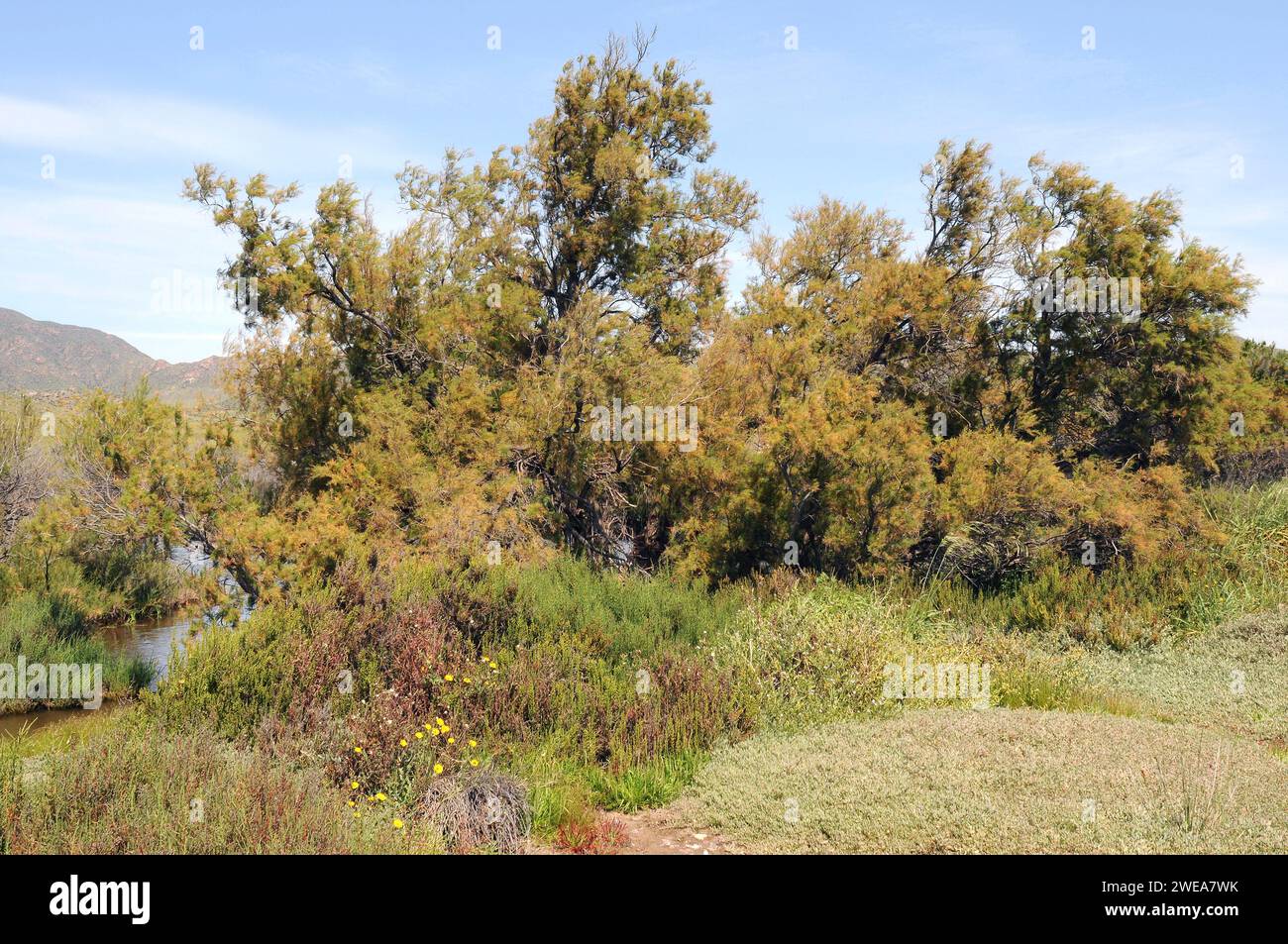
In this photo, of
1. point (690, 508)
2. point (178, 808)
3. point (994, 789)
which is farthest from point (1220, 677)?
point (178, 808)

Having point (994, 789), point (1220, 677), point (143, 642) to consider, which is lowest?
point (143, 642)

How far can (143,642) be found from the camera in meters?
17.6

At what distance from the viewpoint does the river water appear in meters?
12.7

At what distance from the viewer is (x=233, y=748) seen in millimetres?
6500

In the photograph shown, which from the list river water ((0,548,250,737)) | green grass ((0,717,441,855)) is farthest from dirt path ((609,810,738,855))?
river water ((0,548,250,737))

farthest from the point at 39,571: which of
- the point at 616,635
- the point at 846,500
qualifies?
the point at 846,500

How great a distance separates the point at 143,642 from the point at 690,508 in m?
11.6

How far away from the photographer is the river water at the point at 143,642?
12.7 m

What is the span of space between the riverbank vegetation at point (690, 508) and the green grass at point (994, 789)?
48 mm

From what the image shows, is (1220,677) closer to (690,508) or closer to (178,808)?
(690,508)
